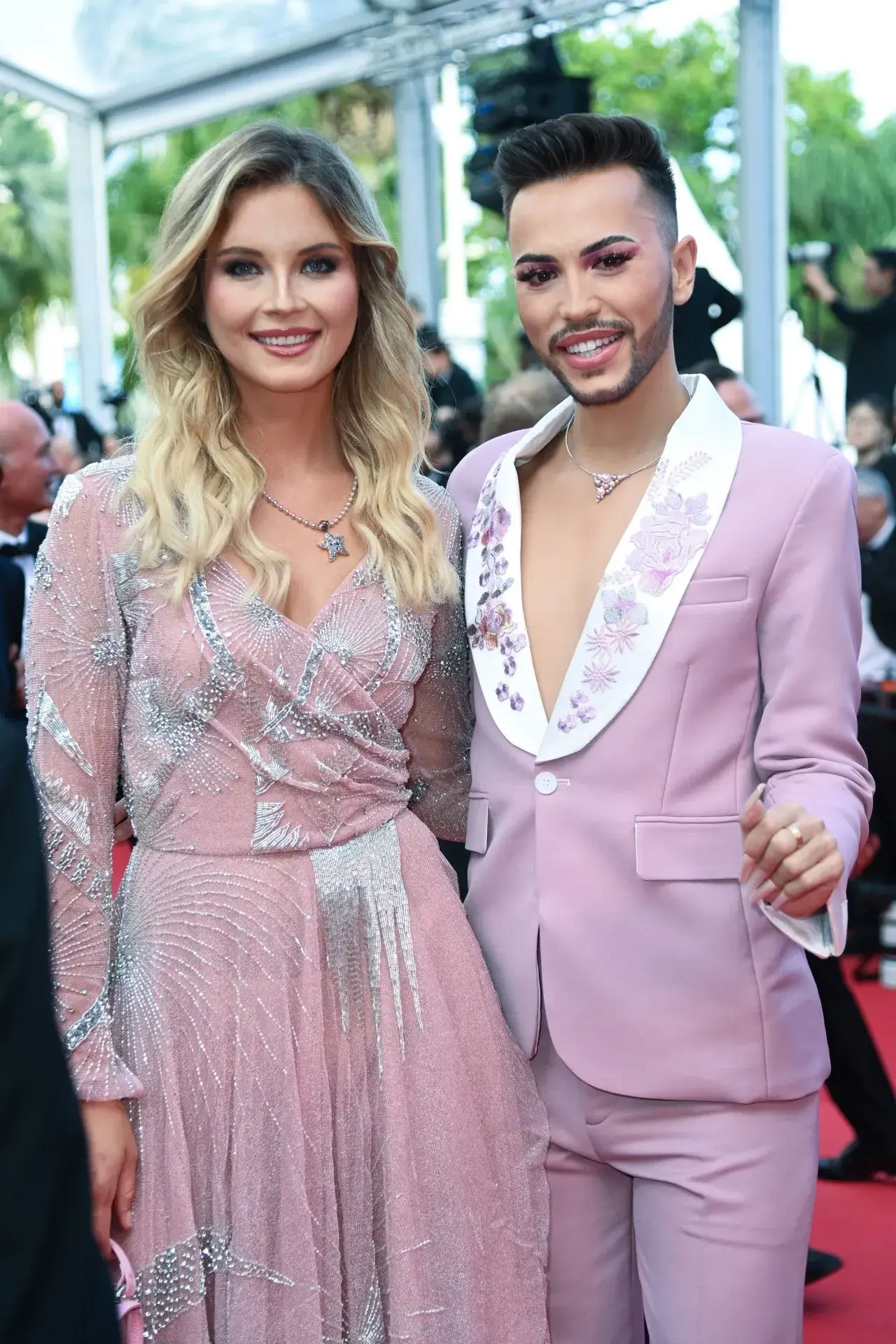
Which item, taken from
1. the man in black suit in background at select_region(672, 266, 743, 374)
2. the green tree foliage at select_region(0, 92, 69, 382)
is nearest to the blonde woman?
the man in black suit in background at select_region(672, 266, 743, 374)

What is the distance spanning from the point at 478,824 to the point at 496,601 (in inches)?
11.1

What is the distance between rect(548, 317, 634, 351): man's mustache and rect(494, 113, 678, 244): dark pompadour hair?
151 mm

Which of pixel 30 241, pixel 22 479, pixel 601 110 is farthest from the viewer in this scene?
pixel 30 241

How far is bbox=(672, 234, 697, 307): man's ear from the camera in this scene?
6.72ft

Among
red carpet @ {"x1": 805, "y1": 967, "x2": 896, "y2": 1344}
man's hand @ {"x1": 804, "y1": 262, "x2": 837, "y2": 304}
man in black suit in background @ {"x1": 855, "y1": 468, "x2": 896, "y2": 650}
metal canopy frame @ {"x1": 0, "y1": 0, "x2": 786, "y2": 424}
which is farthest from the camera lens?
metal canopy frame @ {"x1": 0, "y1": 0, "x2": 786, "y2": 424}

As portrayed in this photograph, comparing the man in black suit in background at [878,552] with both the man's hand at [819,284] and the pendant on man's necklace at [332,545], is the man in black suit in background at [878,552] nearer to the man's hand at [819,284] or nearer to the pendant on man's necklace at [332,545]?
the man's hand at [819,284]

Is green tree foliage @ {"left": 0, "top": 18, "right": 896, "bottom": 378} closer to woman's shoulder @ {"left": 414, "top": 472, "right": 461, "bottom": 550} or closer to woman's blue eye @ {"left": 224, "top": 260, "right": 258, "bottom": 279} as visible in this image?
woman's shoulder @ {"left": 414, "top": 472, "right": 461, "bottom": 550}

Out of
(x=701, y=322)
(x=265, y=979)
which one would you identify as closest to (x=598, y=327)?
(x=265, y=979)

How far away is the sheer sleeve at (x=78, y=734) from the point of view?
70.7 inches

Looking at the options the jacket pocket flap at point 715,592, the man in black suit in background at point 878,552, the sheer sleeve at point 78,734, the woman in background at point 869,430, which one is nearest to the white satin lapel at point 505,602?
the jacket pocket flap at point 715,592

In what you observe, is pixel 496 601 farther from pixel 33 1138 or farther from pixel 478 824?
pixel 33 1138

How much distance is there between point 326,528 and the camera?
80.6 inches

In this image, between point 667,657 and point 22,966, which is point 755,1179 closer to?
point 667,657

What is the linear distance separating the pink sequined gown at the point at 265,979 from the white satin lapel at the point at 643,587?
0.24 metres
